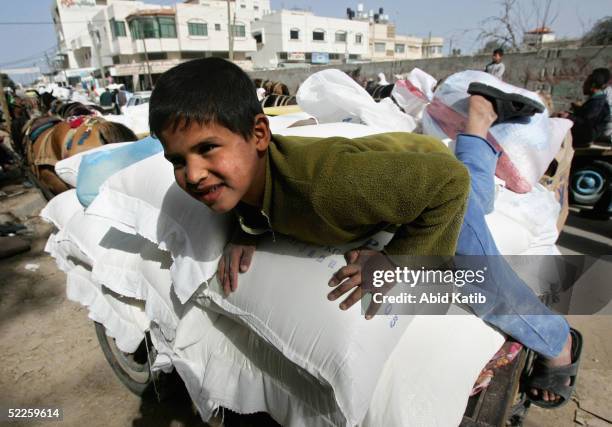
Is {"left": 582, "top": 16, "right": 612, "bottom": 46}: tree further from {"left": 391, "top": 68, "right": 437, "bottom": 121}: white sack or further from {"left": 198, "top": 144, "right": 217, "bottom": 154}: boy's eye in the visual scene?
{"left": 198, "top": 144, "right": 217, "bottom": 154}: boy's eye

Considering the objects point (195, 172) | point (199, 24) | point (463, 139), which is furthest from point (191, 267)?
point (199, 24)

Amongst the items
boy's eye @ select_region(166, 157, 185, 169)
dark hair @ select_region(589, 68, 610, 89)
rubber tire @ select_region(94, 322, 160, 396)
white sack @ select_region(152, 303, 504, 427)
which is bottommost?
rubber tire @ select_region(94, 322, 160, 396)

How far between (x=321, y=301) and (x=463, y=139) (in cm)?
95

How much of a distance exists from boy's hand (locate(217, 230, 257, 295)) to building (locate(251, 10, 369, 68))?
36756 mm

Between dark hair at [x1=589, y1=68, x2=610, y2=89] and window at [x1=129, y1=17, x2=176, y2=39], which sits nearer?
dark hair at [x1=589, y1=68, x2=610, y2=89]

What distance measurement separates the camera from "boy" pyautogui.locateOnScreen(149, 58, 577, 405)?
814 mm

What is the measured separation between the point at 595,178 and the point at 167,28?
1458 inches

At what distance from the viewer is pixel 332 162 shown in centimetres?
84

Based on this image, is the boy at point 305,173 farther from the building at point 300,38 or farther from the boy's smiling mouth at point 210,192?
the building at point 300,38

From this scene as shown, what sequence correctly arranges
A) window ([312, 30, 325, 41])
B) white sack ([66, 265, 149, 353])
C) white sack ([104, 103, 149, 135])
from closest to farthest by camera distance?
1. white sack ([66, 265, 149, 353])
2. white sack ([104, 103, 149, 135])
3. window ([312, 30, 325, 41])

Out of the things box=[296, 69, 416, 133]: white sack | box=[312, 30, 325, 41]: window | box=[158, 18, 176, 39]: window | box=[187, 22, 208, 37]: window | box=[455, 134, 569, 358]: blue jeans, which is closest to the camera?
box=[455, 134, 569, 358]: blue jeans

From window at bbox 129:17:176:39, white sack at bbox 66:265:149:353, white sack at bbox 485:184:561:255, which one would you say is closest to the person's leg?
white sack at bbox 485:184:561:255

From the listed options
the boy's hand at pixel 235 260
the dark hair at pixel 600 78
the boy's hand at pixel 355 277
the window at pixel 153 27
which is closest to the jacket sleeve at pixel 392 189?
the boy's hand at pixel 355 277

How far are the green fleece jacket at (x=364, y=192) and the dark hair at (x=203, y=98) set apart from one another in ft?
0.47
